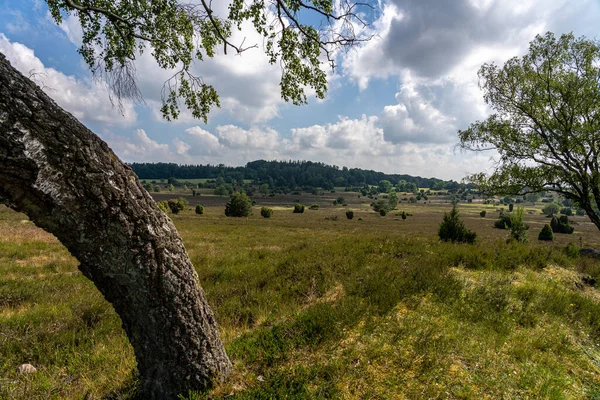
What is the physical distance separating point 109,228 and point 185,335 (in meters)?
1.38

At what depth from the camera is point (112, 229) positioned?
2164mm

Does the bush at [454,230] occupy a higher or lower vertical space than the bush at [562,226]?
higher

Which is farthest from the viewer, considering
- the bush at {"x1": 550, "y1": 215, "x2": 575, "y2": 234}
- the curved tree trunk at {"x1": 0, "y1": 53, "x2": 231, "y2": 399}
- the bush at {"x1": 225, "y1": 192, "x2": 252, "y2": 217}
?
the bush at {"x1": 225, "y1": 192, "x2": 252, "y2": 217}

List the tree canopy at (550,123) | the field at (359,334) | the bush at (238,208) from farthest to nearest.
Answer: the bush at (238,208) < the tree canopy at (550,123) < the field at (359,334)

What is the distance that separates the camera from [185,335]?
2699 millimetres

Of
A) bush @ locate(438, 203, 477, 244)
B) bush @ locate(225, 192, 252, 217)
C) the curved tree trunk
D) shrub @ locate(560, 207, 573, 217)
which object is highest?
the curved tree trunk

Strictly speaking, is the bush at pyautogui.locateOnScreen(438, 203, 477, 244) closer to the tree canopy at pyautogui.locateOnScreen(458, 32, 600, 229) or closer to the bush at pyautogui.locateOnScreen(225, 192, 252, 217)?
the tree canopy at pyautogui.locateOnScreen(458, 32, 600, 229)

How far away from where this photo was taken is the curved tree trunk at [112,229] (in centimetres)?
179

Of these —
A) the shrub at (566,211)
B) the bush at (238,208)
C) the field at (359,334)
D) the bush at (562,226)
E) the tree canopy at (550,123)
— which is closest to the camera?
the field at (359,334)

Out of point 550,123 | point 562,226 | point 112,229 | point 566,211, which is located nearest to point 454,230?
point 550,123

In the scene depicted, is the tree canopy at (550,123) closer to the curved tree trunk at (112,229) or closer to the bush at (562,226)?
the curved tree trunk at (112,229)

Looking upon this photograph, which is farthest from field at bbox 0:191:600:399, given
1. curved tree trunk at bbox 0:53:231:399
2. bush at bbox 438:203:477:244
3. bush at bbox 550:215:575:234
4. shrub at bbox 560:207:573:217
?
shrub at bbox 560:207:573:217

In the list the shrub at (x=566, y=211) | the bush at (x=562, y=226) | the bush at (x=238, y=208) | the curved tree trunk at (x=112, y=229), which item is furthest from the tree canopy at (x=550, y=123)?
the shrub at (x=566, y=211)

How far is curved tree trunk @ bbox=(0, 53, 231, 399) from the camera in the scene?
179 cm
